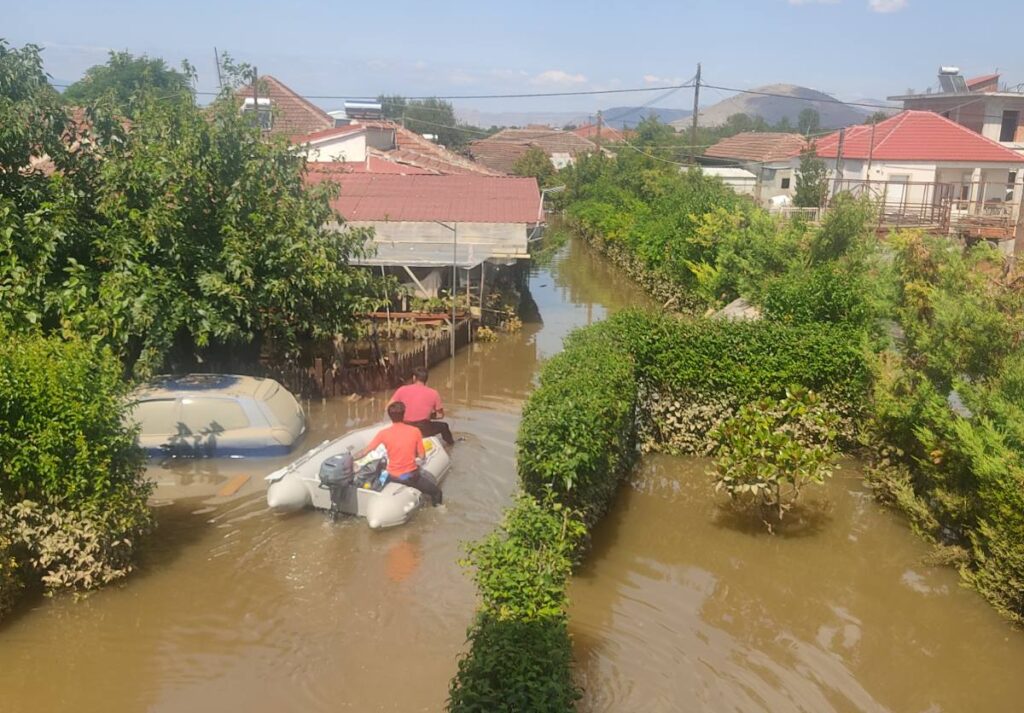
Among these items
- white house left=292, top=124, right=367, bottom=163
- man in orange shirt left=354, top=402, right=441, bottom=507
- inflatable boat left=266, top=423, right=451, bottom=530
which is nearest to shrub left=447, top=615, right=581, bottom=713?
inflatable boat left=266, top=423, right=451, bottom=530

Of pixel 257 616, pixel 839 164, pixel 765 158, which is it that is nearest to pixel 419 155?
pixel 839 164

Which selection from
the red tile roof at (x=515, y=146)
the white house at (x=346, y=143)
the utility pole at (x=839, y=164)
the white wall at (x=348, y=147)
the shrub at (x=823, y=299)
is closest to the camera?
the shrub at (x=823, y=299)

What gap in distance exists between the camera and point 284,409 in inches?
481

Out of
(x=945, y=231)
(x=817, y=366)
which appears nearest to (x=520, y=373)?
(x=817, y=366)

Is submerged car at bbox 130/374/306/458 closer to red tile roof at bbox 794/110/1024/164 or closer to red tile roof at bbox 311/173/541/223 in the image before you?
red tile roof at bbox 311/173/541/223

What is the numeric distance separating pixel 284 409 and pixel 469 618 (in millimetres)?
5357

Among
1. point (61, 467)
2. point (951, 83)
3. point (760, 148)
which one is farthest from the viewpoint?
point (951, 83)

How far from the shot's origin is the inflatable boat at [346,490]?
31.7 ft

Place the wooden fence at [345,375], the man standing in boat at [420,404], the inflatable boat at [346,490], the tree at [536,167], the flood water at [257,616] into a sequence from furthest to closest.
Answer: the tree at [536,167]
the wooden fence at [345,375]
the man standing in boat at [420,404]
the inflatable boat at [346,490]
the flood water at [257,616]

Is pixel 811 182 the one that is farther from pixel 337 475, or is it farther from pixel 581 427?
pixel 337 475

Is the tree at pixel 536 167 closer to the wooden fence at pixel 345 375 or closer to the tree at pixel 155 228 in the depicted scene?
the wooden fence at pixel 345 375

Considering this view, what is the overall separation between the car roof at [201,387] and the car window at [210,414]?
0.39 feet

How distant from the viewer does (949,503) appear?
29.9 ft

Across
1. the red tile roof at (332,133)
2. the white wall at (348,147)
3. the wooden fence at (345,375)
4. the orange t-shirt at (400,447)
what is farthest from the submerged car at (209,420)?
the white wall at (348,147)
